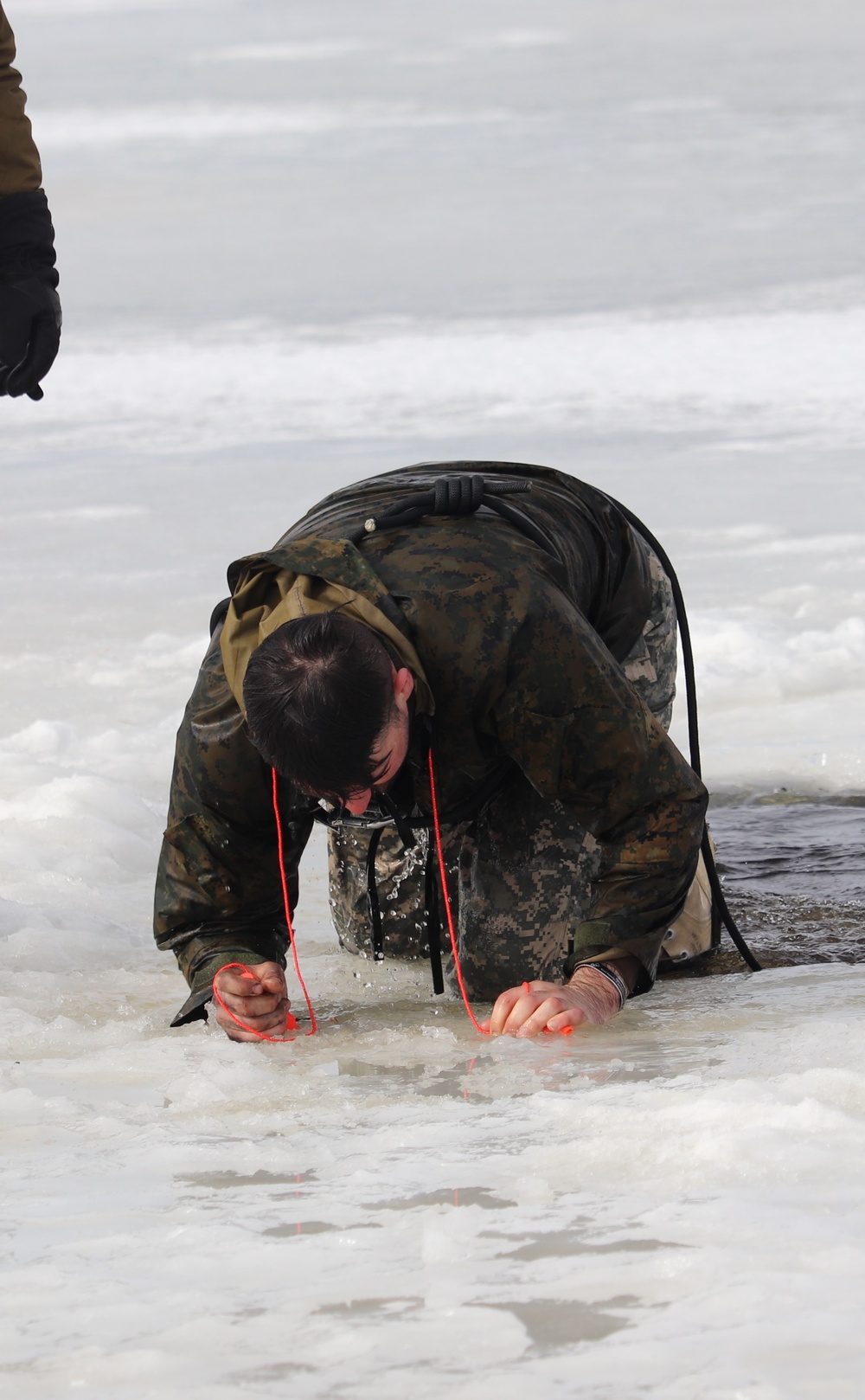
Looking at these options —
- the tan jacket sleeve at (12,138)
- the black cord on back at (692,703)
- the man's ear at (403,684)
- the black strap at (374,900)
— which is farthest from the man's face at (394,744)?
the tan jacket sleeve at (12,138)

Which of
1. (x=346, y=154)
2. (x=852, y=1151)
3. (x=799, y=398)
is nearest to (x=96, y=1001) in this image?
(x=852, y=1151)

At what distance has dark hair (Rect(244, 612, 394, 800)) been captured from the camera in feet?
6.81

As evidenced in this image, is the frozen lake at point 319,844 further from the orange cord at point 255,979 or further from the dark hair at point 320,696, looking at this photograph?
the dark hair at point 320,696

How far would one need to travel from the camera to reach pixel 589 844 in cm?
293

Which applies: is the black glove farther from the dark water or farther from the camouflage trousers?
the dark water

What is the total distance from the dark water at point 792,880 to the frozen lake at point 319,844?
2cm

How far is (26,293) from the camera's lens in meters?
3.87

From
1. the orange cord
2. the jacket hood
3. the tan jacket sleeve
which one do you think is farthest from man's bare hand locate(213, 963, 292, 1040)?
the tan jacket sleeve

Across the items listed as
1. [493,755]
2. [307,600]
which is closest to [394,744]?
[307,600]

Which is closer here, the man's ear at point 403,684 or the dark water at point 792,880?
the man's ear at point 403,684

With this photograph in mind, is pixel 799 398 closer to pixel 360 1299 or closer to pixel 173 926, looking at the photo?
pixel 173 926

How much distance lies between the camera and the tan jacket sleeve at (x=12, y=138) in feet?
12.5

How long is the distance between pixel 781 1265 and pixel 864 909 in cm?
198

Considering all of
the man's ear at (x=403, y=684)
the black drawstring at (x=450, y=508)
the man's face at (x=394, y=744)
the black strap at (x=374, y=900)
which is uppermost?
the black drawstring at (x=450, y=508)
